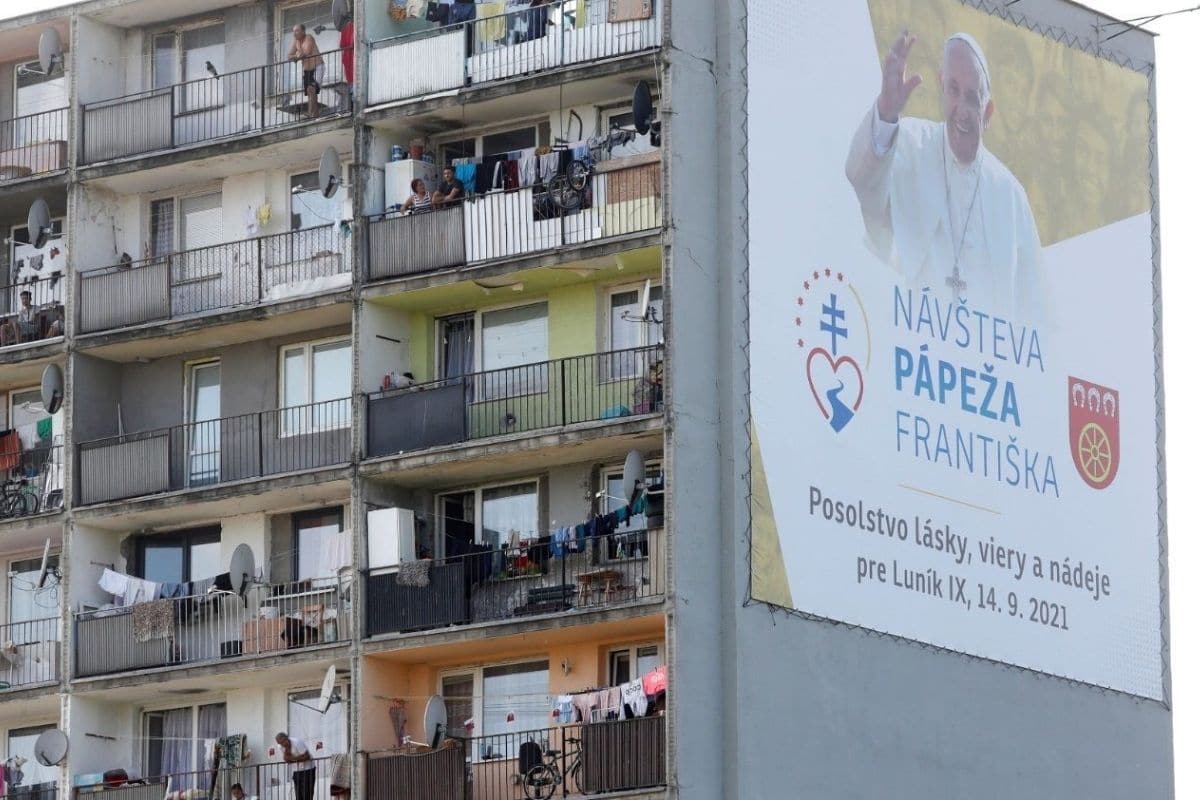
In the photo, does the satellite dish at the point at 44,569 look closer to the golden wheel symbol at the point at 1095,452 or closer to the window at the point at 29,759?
the window at the point at 29,759

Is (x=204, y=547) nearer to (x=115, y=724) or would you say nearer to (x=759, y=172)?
(x=115, y=724)

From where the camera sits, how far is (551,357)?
68.6m

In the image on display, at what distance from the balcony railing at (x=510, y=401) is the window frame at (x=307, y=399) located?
1.08 metres

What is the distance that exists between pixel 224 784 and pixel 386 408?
7092mm

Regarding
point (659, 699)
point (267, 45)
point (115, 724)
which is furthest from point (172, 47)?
point (659, 699)

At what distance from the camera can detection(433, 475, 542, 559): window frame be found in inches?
2702

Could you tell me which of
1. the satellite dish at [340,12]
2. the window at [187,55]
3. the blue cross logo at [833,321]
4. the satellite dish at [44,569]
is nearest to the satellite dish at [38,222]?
the window at [187,55]

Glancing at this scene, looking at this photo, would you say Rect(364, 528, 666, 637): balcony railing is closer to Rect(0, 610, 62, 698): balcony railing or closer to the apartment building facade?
the apartment building facade

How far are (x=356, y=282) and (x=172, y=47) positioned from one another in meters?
8.05

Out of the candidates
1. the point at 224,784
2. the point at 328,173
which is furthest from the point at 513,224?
Answer: the point at 224,784

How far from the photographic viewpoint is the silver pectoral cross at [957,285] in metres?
72.1

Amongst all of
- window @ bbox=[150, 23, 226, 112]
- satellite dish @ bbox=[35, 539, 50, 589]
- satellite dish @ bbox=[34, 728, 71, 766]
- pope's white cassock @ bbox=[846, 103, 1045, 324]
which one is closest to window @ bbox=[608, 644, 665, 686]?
pope's white cassock @ bbox=[846, 103, 1045, 324]

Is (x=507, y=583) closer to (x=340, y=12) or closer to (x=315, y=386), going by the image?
(x=315, y=386)

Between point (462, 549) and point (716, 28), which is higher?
point (716, 28)
